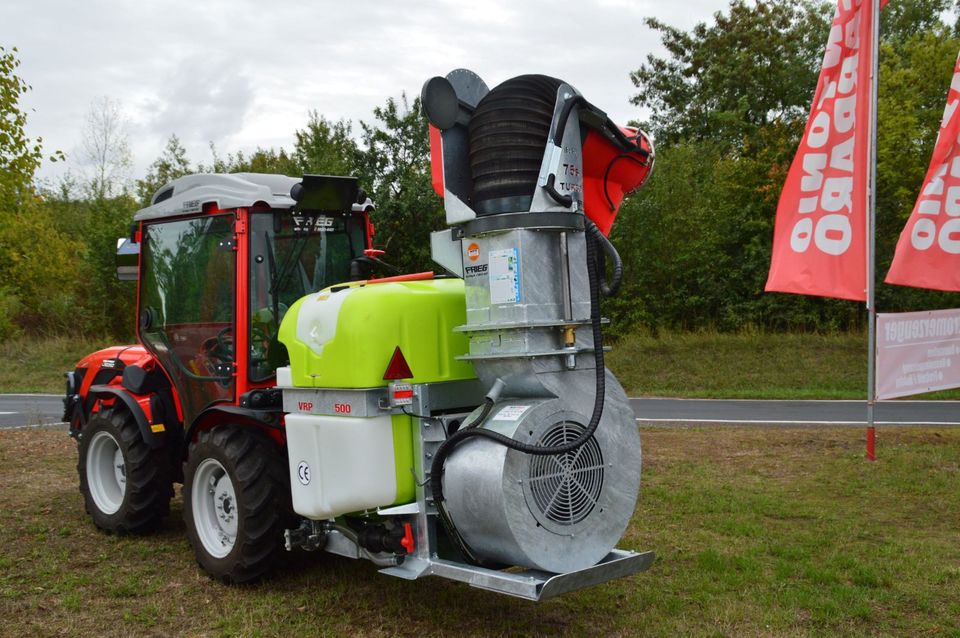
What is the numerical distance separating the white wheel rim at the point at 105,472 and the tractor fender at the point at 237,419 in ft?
4.59

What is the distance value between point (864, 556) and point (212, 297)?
4.64 m

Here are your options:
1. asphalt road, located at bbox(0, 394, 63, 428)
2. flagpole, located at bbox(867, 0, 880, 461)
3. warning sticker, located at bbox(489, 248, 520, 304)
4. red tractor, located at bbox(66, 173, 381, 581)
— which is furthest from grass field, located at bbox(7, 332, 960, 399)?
warning sticker, located at bbox(489, 248, 520, 304)

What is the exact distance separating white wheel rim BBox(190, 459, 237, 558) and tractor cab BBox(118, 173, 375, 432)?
472 mm

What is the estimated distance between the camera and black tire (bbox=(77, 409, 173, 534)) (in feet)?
A: 21.5

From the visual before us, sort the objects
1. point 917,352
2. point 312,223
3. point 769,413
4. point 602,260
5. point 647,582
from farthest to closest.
Answer: point 769,413
point 917,352
point 312,223
point 647,582
point 602,260

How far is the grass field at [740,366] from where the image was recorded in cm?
1891

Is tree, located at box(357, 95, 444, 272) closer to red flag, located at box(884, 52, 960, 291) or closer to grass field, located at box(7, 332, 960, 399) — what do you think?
grass field, located at box(7, 332, 960, 399)

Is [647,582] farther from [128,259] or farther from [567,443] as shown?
[128,259]

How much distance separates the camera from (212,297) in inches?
241

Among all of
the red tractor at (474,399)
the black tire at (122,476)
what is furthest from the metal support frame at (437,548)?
the black tire at (122,476)

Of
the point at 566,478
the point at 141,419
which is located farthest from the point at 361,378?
the point at 141,419

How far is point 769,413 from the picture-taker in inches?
600

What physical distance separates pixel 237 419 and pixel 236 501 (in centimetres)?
54

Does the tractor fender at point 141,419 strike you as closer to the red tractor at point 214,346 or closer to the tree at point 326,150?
the red tractor at point 214,346
